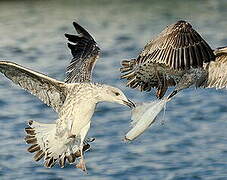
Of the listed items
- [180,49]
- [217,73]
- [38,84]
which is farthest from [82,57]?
[180,49]

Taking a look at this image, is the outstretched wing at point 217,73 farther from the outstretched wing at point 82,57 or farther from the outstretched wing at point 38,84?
the outstretched wing at point 38,84

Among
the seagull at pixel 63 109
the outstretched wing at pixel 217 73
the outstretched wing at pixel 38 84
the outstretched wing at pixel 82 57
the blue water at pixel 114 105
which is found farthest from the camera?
the blue water at pixel 114 105

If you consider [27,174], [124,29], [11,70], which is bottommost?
[27,174]

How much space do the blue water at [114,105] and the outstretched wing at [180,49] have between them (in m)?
3.76

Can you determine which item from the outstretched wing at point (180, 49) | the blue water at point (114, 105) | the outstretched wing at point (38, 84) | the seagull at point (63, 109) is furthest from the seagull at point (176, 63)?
the blue water at point (114, 105)

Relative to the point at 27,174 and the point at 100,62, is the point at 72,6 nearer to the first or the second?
the point at 100,62

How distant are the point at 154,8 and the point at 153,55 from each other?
1180 centimetres

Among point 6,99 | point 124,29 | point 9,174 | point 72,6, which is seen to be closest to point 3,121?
point 6,99

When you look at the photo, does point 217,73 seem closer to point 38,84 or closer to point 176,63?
point 176,63

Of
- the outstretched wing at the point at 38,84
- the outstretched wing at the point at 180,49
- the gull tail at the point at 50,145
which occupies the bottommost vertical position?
the gull tail at the point at 50,145

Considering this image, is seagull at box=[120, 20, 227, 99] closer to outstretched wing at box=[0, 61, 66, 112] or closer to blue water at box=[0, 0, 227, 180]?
outstretched wing at box=[0, 61, 66, 112]

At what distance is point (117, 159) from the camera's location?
42.5 ft

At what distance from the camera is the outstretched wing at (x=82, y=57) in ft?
32.0

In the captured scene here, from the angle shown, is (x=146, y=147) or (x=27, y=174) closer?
(x=27, y=174)
